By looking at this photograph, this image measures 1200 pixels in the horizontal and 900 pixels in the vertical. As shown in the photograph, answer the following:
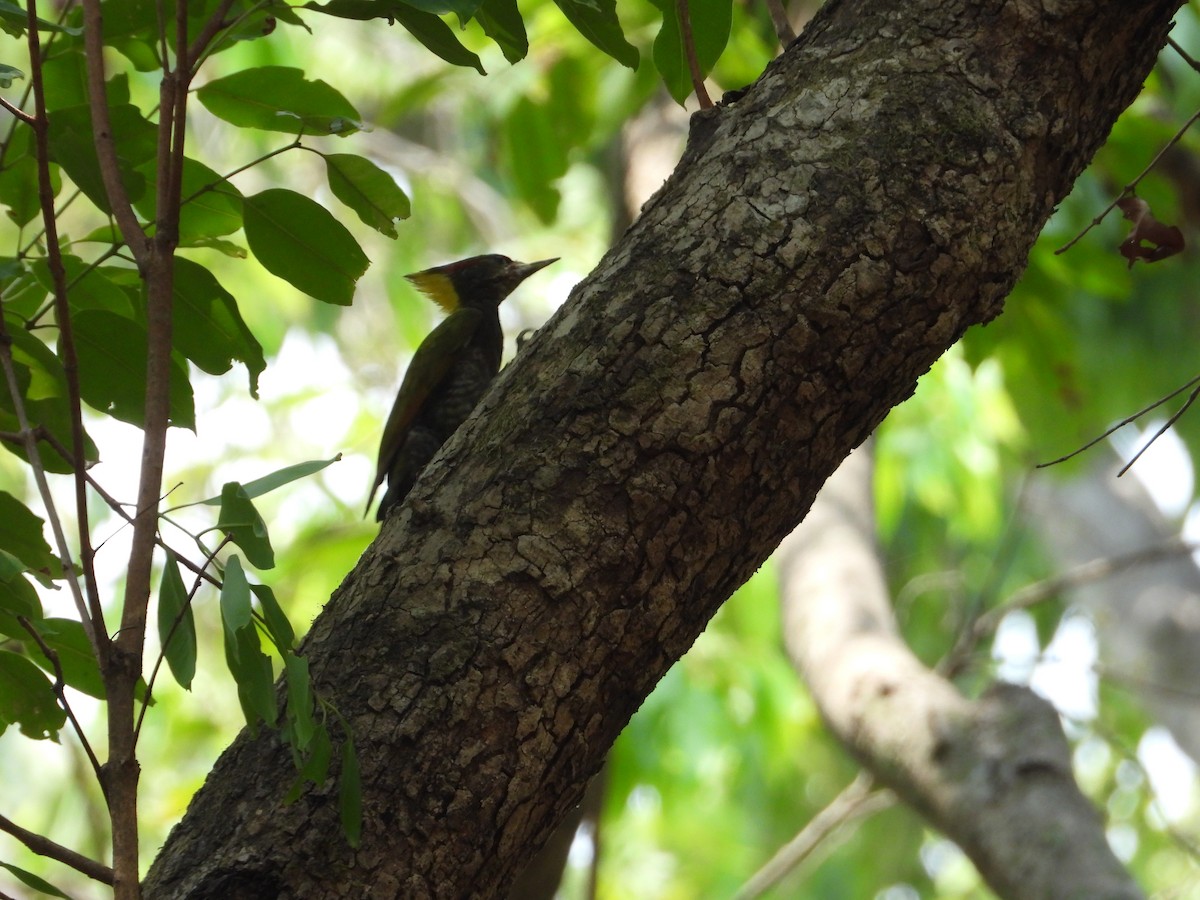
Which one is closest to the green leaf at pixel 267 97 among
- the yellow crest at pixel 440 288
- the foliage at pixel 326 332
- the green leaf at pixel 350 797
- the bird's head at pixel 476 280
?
the foliage at pixel 326 332

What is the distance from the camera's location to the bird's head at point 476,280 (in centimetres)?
337

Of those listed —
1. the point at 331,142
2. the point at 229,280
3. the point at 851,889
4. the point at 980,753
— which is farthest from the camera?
the point at 851,889

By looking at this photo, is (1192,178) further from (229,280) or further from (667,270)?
(229,280)

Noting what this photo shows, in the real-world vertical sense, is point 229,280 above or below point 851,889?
above

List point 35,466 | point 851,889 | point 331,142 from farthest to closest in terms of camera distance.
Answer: point 851,889 → point 331,142 → point 35,466

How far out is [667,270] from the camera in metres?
1.28

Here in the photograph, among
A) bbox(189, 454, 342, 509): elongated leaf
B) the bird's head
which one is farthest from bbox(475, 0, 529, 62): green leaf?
the bird's head

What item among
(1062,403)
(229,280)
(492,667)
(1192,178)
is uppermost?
(229,280)

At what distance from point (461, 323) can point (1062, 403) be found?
186cm

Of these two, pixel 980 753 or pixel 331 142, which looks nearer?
pixel 980 753

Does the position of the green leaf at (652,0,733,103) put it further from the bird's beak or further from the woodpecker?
the bird's beak

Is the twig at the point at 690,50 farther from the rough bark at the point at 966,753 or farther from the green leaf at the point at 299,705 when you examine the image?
the rough bark at the point at 966,753

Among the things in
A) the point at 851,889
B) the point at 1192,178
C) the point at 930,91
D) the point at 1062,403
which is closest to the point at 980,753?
the point at 1062,403

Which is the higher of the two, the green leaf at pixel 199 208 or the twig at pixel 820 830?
the green leaf at pixel 199 208
